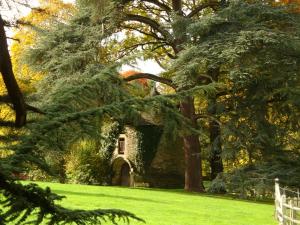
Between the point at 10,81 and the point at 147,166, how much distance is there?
30.1 m

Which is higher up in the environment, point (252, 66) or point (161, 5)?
point (161, 5)

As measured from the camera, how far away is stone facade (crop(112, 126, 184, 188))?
3178cm

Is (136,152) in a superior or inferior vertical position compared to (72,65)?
inferior

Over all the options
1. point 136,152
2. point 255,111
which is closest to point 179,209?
point 255,111

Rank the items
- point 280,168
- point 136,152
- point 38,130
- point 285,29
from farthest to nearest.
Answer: point 136,152 < point 285,29 < point 280,168 < point 38,130

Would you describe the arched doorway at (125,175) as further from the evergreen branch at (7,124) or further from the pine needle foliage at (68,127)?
the evergreen branch at (7,124)

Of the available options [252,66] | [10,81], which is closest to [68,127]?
[10,81]

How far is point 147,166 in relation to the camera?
105ft

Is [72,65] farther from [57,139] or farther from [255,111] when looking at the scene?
[57,139]

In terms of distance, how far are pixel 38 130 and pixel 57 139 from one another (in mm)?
129

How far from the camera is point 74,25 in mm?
25844

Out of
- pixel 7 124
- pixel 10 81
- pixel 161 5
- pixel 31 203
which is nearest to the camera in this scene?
pixel 10 81

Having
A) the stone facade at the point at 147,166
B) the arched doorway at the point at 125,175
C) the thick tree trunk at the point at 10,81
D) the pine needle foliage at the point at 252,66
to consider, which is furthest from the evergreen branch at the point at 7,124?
the arched doorway at the point at 125,175

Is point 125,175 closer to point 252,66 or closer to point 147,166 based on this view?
point 147,166
